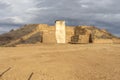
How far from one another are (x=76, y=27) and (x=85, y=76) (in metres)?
33.0

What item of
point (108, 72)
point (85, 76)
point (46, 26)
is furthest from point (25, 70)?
point (46, 26)

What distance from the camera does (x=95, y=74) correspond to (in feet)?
34.4

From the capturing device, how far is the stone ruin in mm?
31266

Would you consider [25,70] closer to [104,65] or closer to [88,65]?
[88,65]

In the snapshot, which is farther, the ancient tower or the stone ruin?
the stone ruin

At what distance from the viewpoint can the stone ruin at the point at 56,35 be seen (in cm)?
3127

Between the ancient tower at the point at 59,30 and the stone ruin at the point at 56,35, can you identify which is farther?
the stone ruin at the point at 56,35

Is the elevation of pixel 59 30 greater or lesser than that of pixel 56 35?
greater

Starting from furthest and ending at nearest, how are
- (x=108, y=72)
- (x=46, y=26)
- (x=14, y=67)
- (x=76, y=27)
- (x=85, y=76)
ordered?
1. (x=76, y=27)
2. (x=46, y=26)
3. (x=14, y=67)
4. (x=108, y=72)
5. (x=85, y=76)

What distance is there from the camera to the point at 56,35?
31.3 m

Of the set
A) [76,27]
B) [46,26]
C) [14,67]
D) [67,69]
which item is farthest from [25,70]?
[76,27]

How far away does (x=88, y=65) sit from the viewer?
41.6 feet

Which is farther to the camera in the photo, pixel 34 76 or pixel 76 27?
pixel 76 27

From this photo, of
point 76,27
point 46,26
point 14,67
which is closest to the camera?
point 14,67
